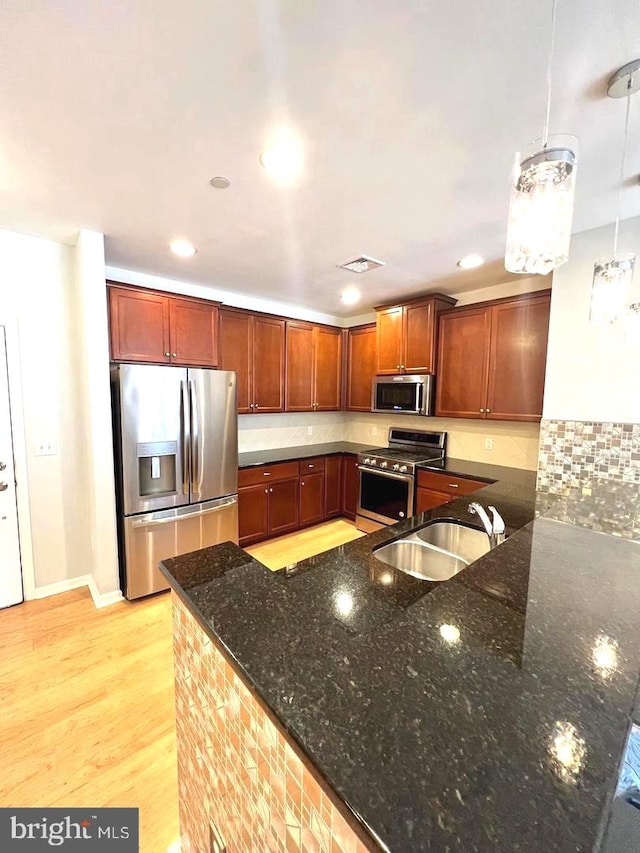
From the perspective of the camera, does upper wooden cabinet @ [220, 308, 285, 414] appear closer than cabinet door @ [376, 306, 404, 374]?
Yes

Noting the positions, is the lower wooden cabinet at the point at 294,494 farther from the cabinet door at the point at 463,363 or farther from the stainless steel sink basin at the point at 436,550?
the stainless steel sink basin at the point at 436,550

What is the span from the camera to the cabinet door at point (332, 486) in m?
4.20

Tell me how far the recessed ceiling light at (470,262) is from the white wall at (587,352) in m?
0.55

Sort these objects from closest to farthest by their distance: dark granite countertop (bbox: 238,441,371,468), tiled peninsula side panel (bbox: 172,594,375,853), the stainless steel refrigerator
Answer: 1. tiled peninsula side panel (bbox: 172,594,375,853)
2. the stainless steel refrigerator
3. dark granite countertop (bbox: 238,441,371,468)

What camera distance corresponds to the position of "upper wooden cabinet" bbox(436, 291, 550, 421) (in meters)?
2.88

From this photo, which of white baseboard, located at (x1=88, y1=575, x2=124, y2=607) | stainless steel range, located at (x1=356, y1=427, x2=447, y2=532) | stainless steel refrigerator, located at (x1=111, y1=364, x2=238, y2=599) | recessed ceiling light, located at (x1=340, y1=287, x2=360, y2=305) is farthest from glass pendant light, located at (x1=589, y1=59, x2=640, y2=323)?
white baseboard, located at (x1=88, y1=575, x2=124, y2=607)

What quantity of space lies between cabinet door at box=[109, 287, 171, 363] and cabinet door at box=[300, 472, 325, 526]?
1928 mm

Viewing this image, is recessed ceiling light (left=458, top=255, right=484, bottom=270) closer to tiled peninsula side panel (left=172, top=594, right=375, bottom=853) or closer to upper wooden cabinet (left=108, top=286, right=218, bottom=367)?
upper wooden cabinet (left=108, top=286, right=218, bottom=367)

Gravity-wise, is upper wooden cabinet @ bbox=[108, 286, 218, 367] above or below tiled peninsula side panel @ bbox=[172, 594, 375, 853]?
above

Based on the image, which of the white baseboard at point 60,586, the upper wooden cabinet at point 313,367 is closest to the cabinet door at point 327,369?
the upper wooden cabinet at point 313,367

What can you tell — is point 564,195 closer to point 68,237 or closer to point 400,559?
point 400,559

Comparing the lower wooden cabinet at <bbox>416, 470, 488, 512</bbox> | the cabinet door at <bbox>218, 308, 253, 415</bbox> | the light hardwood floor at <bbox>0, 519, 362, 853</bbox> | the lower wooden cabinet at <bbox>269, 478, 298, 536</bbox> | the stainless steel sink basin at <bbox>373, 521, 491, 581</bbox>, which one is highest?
the cabinet door at <bbox>218, 308, 253, 415</bbox>

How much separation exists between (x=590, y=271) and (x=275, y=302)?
2891 mm

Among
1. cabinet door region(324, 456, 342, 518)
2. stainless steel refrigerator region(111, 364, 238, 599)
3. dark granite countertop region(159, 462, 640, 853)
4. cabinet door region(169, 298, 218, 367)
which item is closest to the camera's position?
dark granite countertop region(159, 462, 640, 853)
